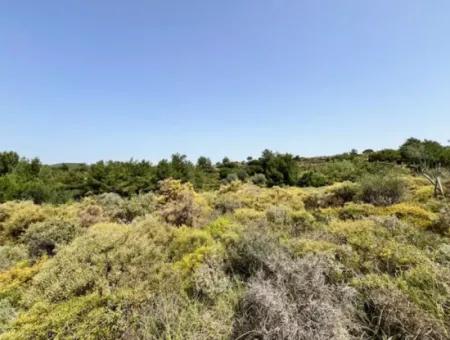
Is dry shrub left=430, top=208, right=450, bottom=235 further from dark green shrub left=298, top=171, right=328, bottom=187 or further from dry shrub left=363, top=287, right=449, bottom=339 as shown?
dark green shrub left=298, top=171, right=328, bottom=187

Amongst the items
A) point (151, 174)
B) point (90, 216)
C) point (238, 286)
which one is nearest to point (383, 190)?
point (238, 286)

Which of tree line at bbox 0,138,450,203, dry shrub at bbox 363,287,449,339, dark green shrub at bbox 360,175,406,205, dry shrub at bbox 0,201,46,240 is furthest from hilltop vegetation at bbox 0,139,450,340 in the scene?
tree line at bbox 0,138,450,203

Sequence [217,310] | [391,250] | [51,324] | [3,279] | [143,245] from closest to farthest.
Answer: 1. [51,324]
2. [217,310]
3. [391,250]
4. [143,245]
5. [3,279]

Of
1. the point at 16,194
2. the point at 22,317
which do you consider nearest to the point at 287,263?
the point at 22,317

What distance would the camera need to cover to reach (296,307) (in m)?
3.17

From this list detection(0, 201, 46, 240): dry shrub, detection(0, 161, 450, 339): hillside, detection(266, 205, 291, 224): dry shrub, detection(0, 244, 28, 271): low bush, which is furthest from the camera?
detection(0, 201, 46, 240): dry shrub

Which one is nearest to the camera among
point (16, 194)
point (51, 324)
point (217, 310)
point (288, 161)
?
point (51, 324)

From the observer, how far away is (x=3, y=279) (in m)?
5.11

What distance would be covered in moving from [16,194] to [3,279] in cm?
1459

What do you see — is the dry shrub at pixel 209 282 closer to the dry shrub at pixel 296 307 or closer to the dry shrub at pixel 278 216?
the dry shrub at pixel 296 307

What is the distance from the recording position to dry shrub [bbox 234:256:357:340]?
279 cm

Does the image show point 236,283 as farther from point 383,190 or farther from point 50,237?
point 383,190

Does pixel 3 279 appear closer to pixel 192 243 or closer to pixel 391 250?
pixel 192 243

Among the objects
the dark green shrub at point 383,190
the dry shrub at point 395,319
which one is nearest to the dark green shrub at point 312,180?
the dark green shrub at point 383,190
